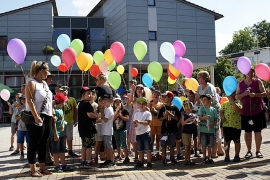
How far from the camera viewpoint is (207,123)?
7098mm

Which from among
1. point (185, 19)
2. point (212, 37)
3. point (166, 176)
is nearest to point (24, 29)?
point (185, 19)

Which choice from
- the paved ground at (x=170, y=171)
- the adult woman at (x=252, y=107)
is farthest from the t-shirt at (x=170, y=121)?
the adult woman at (x=252, y=107)

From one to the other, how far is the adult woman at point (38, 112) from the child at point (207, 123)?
319 cm

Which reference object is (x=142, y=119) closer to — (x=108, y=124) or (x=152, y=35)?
(x=108, y=124)

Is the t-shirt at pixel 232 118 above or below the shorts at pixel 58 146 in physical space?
above

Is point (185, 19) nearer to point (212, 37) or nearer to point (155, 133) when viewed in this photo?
point (212, 37)

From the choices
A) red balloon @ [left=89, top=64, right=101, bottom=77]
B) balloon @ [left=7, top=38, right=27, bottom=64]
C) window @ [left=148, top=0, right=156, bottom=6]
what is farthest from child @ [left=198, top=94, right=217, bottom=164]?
window @ [left=148, top=0, right=156, bottom=6]

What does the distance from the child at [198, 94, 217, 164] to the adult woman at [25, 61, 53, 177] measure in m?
3.19

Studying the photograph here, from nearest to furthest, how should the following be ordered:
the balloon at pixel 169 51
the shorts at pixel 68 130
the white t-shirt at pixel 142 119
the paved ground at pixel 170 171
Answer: the paved ground at pixel 170 171 → the white t-shirt at pixel 142 119 → the shorts at pixel 68 130 → the balloon at pixel 169 51

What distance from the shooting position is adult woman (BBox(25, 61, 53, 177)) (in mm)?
5715

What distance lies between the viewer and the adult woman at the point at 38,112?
5.71m

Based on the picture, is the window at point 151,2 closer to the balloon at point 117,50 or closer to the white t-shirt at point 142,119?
the balloon at point 117,50

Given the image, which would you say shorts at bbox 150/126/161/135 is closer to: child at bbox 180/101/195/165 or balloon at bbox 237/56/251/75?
child at bbox 180/101/195/165

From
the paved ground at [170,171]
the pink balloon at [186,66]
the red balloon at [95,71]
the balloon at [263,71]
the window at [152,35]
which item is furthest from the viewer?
the window at [152,35]
